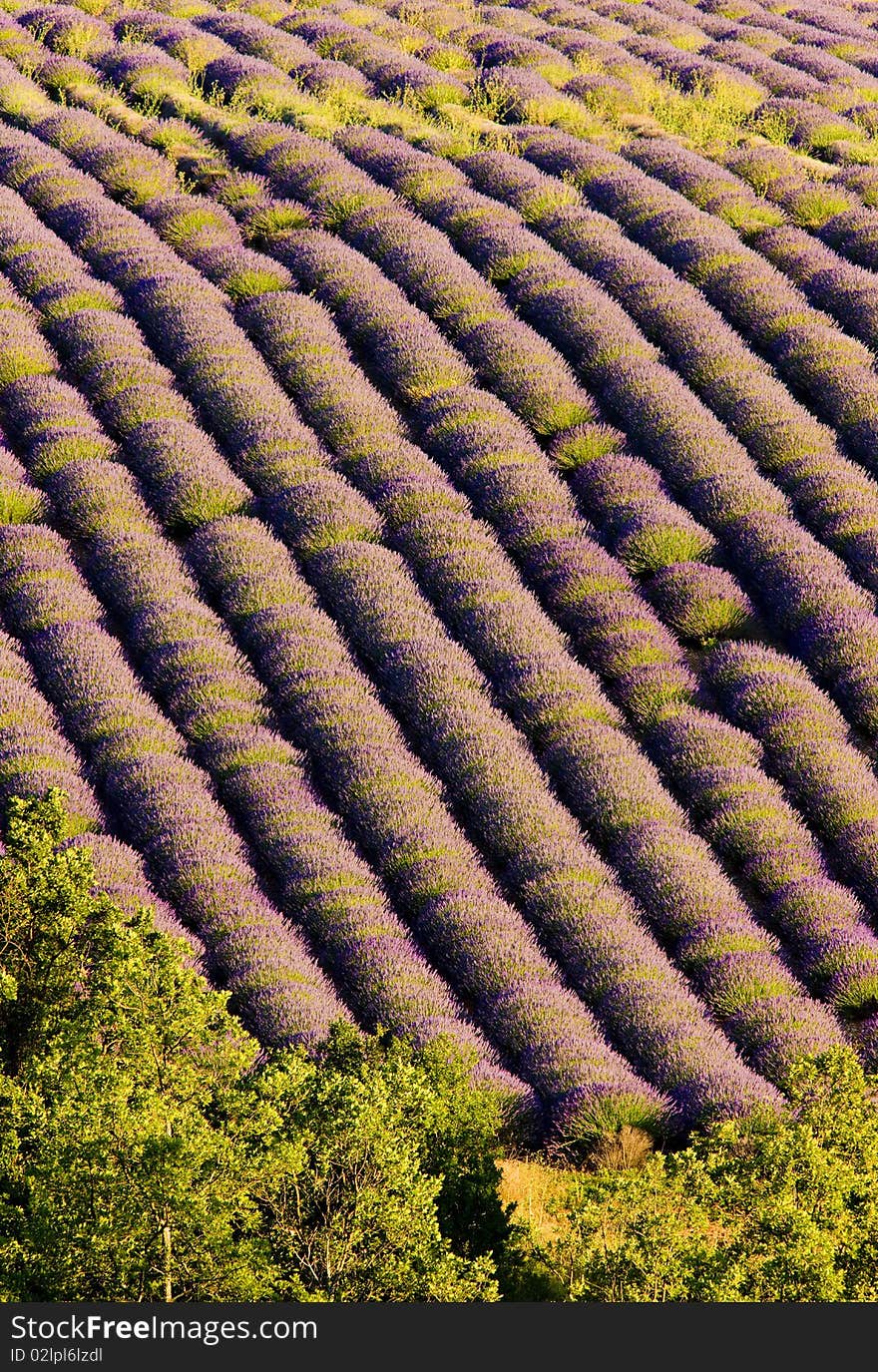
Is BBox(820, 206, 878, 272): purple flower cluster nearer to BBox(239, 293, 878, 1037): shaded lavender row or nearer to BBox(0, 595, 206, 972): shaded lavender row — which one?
BBox(239, 293, 878, 1037): shaded lavender row

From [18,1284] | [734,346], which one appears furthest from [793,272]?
[18,1284]

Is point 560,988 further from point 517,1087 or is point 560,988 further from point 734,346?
point 734,346

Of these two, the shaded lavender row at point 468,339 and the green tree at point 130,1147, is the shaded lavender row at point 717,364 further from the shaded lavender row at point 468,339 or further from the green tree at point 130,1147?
the green tree at point 130,1147

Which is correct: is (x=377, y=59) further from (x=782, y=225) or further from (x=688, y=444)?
(x=688, y=444)

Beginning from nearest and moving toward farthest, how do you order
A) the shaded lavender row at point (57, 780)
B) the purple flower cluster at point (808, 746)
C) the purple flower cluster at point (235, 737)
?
the purple flower cluster at point (235, 737), the shaded lavender row at point (57, 780), the purple flower cluster at point (808, 746)

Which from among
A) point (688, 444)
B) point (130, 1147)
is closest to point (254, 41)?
point (688, 444)

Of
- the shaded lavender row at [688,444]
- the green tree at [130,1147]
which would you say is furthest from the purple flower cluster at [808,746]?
the green tree at [130,1147]
